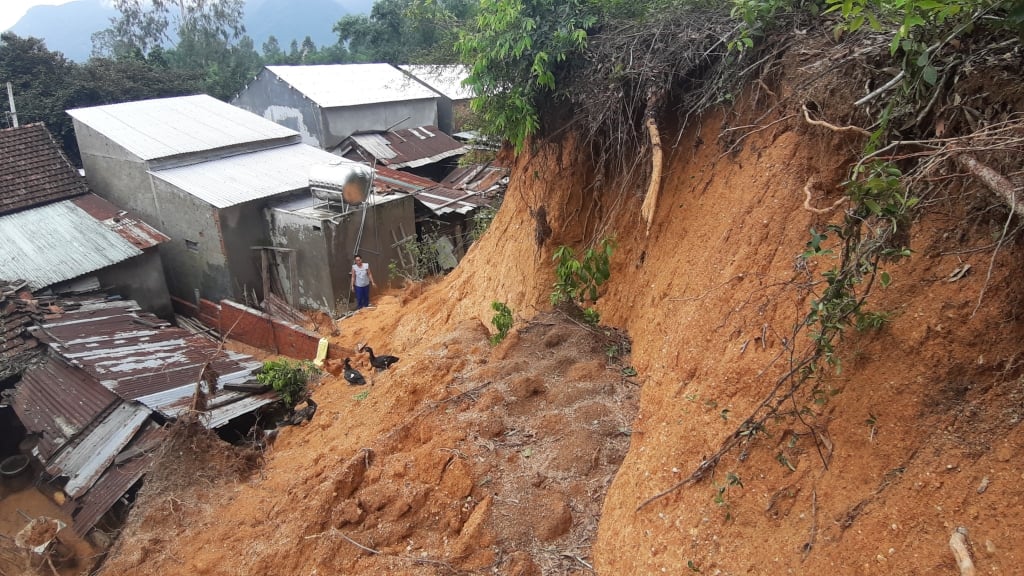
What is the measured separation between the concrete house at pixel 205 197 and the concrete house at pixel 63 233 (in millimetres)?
589

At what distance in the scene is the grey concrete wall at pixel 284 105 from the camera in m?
23.5

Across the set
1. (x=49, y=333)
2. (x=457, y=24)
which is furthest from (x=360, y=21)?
(x=49, y=333)

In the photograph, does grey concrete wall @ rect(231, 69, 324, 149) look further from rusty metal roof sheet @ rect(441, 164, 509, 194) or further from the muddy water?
the muddy water

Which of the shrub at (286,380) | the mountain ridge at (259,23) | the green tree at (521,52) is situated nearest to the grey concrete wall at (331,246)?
the shrub at (286,380)

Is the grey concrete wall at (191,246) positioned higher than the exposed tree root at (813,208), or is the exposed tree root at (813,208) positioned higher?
the exposed tree root at (813,208)

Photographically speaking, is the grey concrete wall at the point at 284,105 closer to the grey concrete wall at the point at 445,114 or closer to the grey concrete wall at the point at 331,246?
the grey concrete wall at the point at 445,114

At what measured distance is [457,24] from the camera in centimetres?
1085

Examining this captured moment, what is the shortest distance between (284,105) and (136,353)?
1725 cm

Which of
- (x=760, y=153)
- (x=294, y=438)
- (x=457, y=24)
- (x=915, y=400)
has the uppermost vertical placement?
(x=457, y=24)

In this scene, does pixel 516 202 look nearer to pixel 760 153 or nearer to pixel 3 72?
pixel 760 153

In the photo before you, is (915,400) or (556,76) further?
(556,76)

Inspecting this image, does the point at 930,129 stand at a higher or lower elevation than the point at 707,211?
higher

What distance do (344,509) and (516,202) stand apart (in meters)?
5.56

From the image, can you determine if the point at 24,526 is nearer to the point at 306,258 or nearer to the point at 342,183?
the point at 306,258
